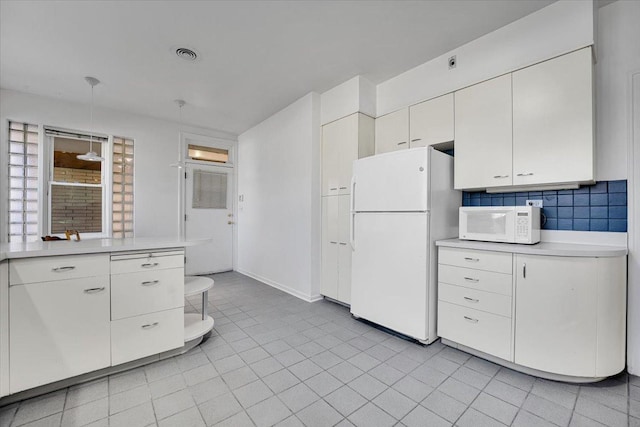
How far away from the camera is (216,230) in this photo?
5.14m

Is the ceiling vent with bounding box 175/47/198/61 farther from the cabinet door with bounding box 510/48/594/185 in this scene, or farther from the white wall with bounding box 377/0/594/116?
the cabinet door with bounding box 510/48/594/185

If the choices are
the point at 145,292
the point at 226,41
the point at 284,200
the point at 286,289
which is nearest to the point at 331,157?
the point at 284,200

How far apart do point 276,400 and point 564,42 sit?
3162 millimetres

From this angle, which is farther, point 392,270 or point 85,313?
point 392,270

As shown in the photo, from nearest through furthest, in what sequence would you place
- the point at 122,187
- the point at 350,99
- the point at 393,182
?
the point at 393,182
the point at 350,99
the point at 122,187

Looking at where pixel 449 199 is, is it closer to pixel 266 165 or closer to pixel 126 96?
pixel 266 165

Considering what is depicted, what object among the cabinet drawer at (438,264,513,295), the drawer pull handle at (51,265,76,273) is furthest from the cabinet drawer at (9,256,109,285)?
the cabinet drawer at (438,264,513,295)

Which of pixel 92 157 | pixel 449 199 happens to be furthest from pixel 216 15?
pixel 449 199

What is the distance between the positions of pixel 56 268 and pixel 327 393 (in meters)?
1.88

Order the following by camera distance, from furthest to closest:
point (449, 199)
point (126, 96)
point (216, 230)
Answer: point (216, 230)
point (126, 96)
point (449, 199)

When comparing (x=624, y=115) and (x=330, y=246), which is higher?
(x=624, y=115)

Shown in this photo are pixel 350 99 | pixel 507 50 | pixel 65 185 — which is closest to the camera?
pixel 507 50

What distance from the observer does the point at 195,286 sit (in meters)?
2.40

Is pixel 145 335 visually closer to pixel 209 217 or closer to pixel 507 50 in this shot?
pixel 209 217
